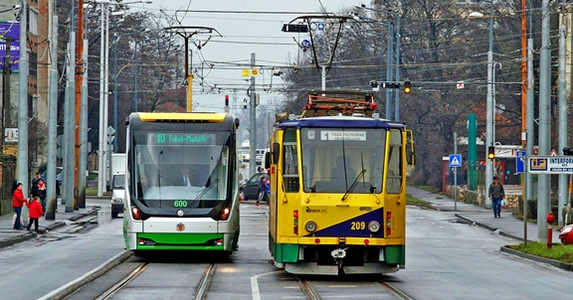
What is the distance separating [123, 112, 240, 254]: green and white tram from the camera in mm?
21688

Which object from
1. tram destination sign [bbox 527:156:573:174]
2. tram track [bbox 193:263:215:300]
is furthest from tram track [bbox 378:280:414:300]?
tram destination sign [bbox 527:156:573:174]

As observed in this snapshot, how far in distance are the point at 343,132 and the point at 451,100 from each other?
5654cm

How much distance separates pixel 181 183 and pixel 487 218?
27.0 meters

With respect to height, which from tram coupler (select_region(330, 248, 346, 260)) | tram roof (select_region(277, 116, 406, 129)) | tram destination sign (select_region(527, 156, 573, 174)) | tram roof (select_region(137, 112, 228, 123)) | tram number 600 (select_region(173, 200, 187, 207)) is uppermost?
tram roof (select_region(137, 112, 228, 123))

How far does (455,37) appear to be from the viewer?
240 feet

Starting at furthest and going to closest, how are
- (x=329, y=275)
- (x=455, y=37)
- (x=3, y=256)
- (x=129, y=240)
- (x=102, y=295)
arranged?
1. (x=455, y=37)
2. (x=3, y=256)
3. (x=129, y=240)
4. (x=329, y=275)
5. (x=102, y=295)

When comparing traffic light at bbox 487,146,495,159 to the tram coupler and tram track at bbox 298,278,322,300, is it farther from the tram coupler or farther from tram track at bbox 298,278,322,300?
the tram coupler

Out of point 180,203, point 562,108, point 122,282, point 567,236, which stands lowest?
point 567,236

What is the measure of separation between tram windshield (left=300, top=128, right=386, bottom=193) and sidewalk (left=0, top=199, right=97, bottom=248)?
12.1 metres

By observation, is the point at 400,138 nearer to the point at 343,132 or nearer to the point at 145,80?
the point at 343,132

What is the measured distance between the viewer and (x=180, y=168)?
22500mm

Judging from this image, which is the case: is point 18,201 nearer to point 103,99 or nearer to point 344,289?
point 344,289

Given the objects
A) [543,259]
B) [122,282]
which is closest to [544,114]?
[543,259]

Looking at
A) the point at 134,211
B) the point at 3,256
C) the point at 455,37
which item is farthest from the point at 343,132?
the point at 455,37
